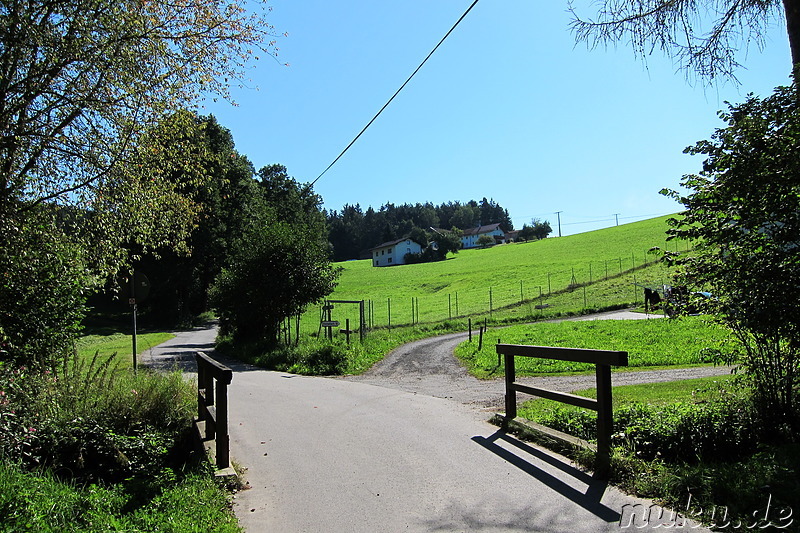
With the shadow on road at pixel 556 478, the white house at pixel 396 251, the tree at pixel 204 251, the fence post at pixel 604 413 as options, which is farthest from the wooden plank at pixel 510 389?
the white house at pixel 396 251

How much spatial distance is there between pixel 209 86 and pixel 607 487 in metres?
9.08

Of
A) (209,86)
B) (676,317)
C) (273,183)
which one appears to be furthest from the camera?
(273,183)

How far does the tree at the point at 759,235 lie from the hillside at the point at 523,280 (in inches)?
1064

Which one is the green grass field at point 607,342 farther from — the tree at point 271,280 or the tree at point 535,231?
the tree at point 535,231

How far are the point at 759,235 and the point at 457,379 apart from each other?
920 cm

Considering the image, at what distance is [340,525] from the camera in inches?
178

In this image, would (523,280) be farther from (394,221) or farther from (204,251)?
(394,221)

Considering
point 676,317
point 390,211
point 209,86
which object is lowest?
point 676,317

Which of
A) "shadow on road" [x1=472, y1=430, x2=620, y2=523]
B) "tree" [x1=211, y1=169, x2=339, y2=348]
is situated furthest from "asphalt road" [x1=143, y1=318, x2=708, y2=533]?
"tree" [x1=211, y1=169, x2=339, y2=348]

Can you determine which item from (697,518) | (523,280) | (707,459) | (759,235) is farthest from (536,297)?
(697,518)

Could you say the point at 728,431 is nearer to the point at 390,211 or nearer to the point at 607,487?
the point at 607,487

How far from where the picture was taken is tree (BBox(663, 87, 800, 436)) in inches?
224

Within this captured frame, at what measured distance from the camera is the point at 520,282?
50.3 m

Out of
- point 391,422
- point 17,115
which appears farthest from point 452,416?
point 17,115
